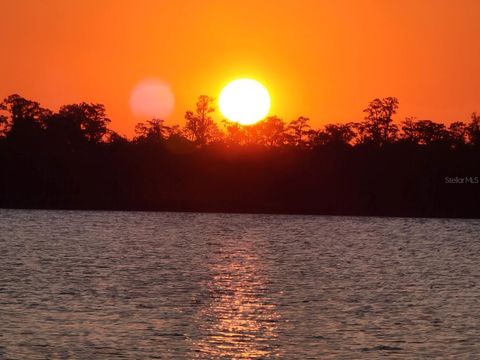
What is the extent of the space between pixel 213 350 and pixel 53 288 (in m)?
22.9

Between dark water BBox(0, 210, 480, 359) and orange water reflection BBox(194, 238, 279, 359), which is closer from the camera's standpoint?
orange water reflection BBox(194, 238, 279, 359)

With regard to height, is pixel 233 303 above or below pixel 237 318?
above

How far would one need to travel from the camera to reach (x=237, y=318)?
1762 inches

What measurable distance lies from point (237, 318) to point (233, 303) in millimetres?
6537

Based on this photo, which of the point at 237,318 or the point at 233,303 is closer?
the point at 237,318

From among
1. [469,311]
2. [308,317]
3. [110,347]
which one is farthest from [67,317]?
[469,311]

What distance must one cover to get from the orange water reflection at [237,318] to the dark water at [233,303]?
0.07 meters

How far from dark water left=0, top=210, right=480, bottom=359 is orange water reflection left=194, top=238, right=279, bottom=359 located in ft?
0.21

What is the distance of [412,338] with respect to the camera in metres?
39.5

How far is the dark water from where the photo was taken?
3669 cm

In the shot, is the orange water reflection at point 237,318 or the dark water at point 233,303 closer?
the orange water reflection at point 237,318

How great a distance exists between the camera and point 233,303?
5128cm

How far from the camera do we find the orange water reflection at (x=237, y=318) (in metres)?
36.1

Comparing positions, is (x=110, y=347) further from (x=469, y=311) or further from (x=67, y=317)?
(x=469, y=311)
